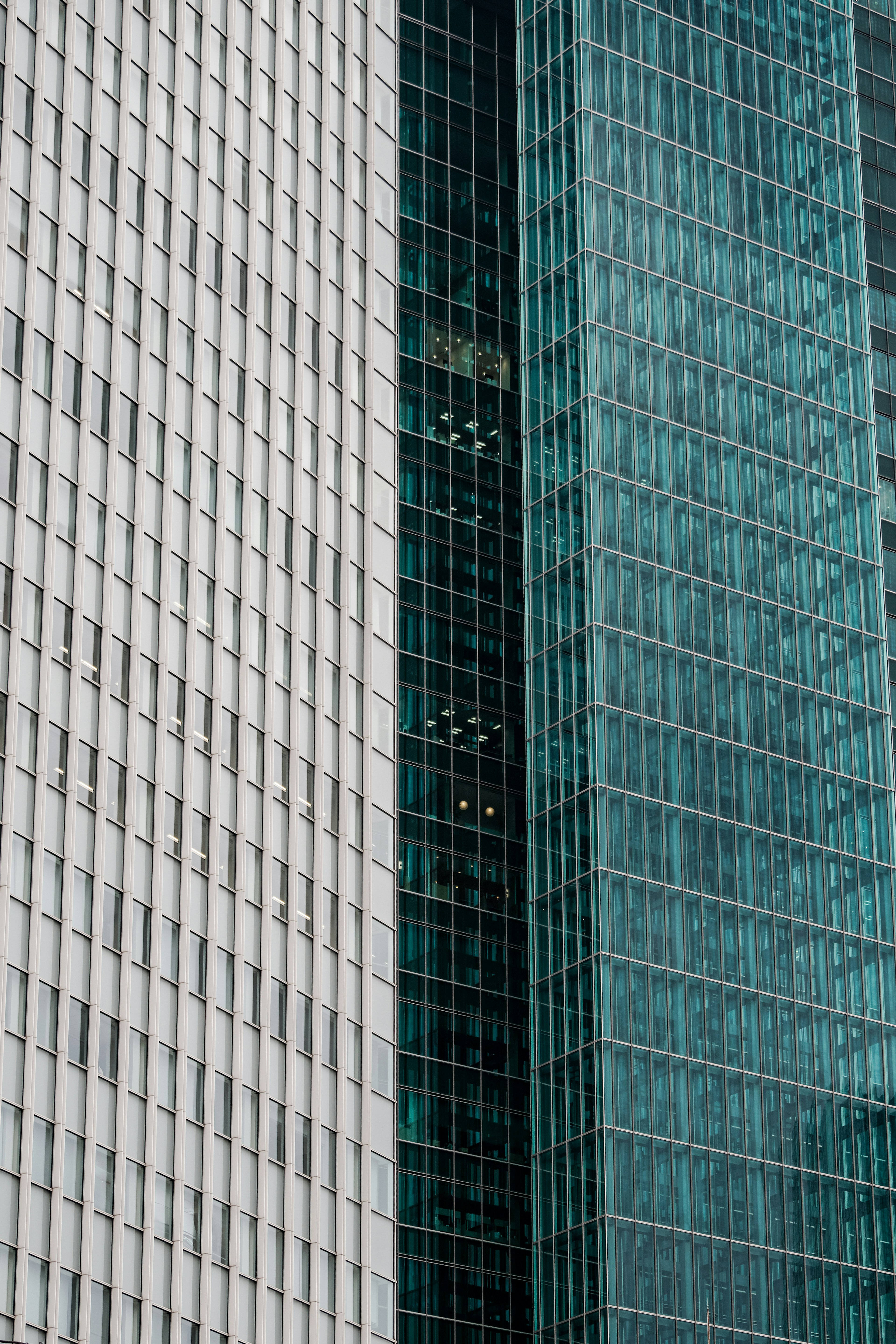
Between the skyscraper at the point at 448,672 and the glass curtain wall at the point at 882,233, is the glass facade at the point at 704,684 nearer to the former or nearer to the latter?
the skyscraper at the point at 448,672

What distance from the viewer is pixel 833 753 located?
10925 cm

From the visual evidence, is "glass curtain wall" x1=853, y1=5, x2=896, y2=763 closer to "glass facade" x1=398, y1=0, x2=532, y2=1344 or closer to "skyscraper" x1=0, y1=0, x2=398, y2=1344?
"glass facade" x1=398, y1=0, x2=532, y2=1344

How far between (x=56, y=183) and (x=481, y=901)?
142 feet

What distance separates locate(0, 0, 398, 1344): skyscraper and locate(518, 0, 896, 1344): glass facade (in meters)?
22.4

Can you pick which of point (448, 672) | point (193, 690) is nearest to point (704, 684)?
point (448, 672)

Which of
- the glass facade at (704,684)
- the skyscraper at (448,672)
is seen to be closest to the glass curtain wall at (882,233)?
the skyscraper at (448,672)

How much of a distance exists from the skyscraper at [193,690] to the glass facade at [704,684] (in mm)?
22388

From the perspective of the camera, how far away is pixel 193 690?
71.4 metres

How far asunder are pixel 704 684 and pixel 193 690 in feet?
130

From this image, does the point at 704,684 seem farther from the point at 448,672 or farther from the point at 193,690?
the point at 193,690

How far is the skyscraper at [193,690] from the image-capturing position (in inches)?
2490

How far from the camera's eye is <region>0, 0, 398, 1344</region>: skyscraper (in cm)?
6325

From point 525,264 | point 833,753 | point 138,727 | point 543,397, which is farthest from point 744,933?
point 138,727

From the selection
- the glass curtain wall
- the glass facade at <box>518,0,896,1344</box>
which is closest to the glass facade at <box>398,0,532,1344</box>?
the glass facade at <box>518,0,896,1344</box>
